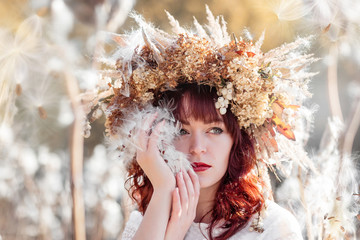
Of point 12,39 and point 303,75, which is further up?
point 12,39

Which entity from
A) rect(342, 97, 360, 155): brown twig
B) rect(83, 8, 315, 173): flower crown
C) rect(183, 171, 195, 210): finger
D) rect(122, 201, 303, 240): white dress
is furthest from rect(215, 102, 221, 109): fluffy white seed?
rect(342, 97, 360, 155): brown twig

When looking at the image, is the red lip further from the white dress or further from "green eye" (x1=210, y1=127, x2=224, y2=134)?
the white dress

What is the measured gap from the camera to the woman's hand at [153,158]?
1828 mm

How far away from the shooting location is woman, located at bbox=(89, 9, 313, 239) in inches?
72.7

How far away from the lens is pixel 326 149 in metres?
2.81

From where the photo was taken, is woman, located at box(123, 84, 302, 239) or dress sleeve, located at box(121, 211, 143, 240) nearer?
woman, located at box(123, 84, 302, 239)

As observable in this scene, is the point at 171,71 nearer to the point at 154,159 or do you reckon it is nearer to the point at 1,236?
the point at 154,159

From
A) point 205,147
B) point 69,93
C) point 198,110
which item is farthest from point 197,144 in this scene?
point 69,93

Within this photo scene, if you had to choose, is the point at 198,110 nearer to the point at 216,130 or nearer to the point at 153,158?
the point at 216,130

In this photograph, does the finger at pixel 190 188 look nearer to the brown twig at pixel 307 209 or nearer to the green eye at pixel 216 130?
the green eye at pixel 216 130

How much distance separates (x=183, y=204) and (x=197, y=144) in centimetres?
27

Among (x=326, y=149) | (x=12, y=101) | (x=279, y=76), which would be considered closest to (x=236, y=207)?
(x=279, y=76)

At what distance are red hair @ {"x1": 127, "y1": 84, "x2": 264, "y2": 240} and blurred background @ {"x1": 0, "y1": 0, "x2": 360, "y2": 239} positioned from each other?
4.00ft

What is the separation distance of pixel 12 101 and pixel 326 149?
241 cm
